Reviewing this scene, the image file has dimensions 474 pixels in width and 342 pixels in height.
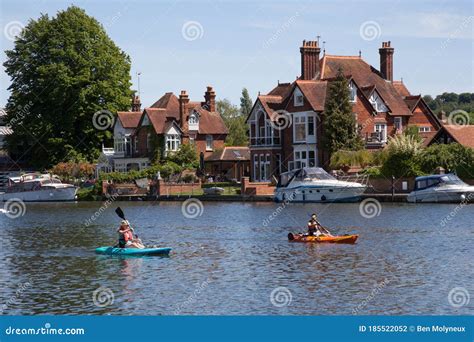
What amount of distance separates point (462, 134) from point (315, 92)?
16.9 m

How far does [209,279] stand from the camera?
34.2m

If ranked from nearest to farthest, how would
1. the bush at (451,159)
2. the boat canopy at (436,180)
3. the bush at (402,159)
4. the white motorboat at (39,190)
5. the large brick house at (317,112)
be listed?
1. the boat canopy at (436,180)
2. the bush at (451,159)
3. the bush at (402,159)
4. the large brick house at (317,112)
5. the white motorboat at (39,190)

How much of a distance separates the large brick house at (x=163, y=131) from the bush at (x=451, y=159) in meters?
38.0

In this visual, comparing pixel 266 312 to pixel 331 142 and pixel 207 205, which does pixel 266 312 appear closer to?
pixel 207 205

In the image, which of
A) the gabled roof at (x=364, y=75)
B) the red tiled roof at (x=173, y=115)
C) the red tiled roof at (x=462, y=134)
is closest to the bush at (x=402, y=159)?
the red tiled roof at (x=462, y=134)

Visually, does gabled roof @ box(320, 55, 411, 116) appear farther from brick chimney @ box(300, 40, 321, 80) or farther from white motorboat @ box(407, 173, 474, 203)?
white motorboat @ box(407, 173, 474, 203)

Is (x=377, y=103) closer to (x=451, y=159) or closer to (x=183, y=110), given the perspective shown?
(x=451, y=159)

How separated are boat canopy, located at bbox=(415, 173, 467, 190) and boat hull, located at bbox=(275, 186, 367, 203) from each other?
15.8 ft

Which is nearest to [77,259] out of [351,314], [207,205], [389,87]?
[351,314]

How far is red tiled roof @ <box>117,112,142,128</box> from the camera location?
10873 cm

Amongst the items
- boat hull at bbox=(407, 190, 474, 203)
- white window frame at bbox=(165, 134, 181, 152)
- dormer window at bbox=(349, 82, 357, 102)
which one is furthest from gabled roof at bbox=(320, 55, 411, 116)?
boat hull at bbox=(407, 190, 474, 203)

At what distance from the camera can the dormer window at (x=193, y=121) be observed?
10793 centimetres

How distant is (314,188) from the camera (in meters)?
75.4

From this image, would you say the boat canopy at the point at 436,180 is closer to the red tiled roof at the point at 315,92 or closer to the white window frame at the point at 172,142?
the red tiled roof at the point at 315,92
